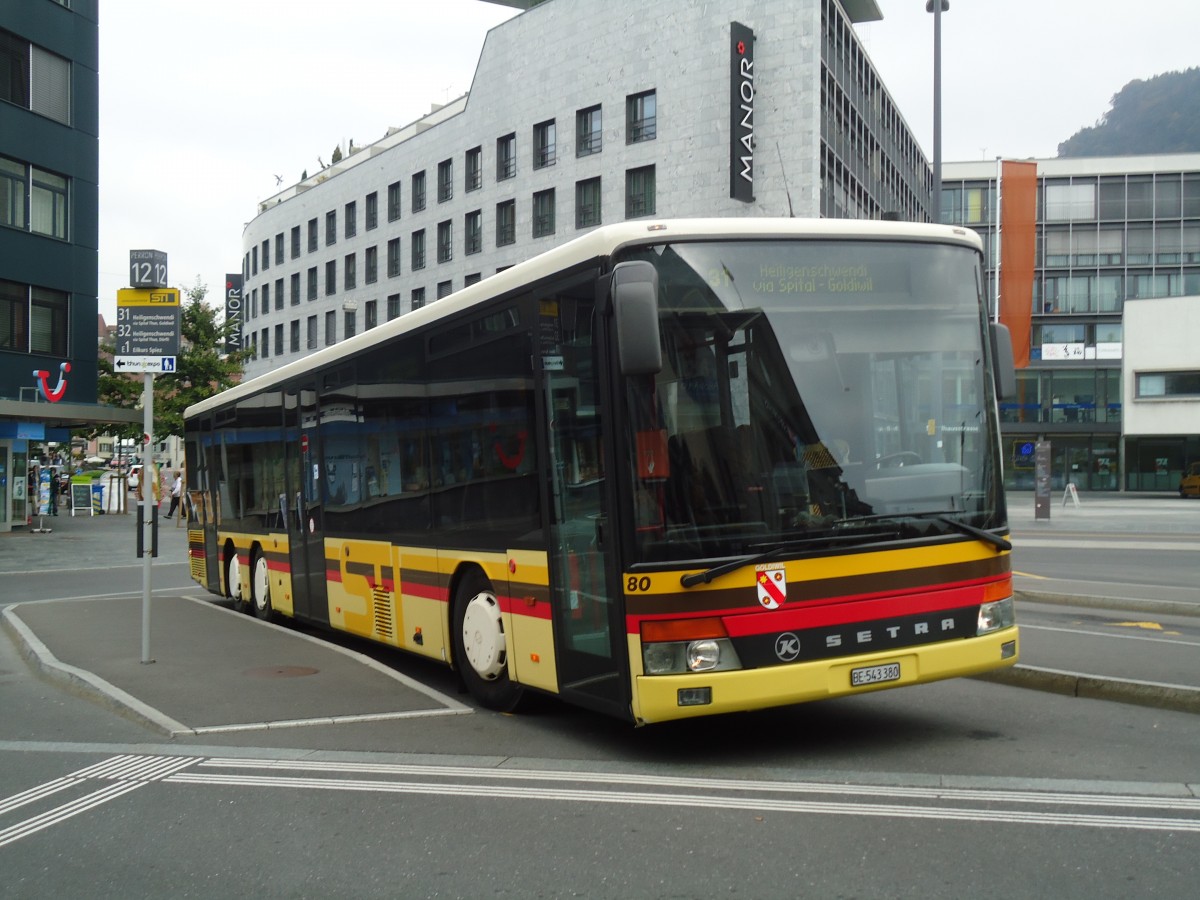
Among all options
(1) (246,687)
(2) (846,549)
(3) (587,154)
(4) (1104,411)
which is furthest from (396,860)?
(4) (1104,411)

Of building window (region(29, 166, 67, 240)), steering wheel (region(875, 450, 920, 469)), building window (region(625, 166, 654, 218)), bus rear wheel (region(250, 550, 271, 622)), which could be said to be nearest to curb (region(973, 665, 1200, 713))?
steering wheel (region(875, 450, 920, 469))

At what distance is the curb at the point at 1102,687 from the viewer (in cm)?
801

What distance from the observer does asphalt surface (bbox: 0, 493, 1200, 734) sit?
28.2ft

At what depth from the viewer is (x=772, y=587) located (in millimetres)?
6488

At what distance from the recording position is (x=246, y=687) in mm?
9898

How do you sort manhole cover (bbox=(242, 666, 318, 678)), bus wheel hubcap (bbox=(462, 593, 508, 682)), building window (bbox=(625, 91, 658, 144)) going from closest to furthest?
bus wheel hubcap (bbox=(462, 593, 508, 682)), manhole cover (bbox=(242, 666, 318, 678)), building window (bbox=(625, 91, 658, 144))

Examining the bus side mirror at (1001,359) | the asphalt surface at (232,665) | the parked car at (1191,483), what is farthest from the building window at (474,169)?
the bus side mirror at (1001,359)

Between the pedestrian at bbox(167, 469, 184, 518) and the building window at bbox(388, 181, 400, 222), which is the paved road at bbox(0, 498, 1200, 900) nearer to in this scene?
the pedestrian at bbox(167, 469, 184, 518)

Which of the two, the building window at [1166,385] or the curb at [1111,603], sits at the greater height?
the building window at [1166,385]

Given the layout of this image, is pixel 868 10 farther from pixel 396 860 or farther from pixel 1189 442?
pixel 396 860

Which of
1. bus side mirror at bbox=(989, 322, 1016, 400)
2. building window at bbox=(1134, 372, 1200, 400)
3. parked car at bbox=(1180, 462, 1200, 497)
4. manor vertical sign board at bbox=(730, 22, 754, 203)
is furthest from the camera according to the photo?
parked car at bbox=(1180, 462, 1200, 497)

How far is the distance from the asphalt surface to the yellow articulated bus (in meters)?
1.59

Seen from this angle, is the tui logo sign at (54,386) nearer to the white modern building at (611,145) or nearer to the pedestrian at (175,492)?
the pedestrian at (175,492)

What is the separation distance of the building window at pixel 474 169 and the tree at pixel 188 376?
43.1 ft
